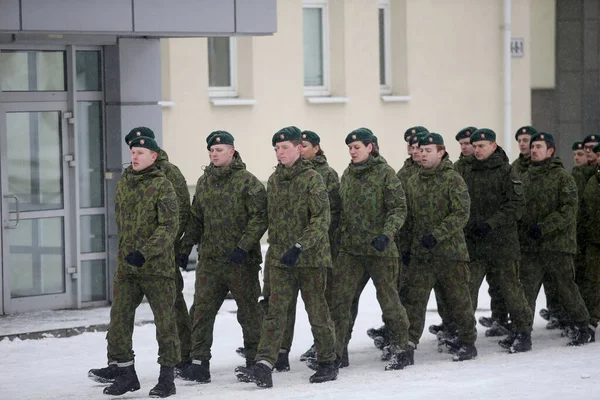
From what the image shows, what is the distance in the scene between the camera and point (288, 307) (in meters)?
10.6

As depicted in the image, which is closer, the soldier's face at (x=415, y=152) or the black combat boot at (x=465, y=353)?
the black combat boot at (x=465, y=353)

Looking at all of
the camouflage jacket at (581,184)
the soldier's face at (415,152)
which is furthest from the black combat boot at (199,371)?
the camouflage jacket at (581,184)

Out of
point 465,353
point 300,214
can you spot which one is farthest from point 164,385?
point 465,353

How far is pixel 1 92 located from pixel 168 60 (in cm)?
399

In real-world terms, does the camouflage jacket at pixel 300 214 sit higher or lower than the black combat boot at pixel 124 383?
higher

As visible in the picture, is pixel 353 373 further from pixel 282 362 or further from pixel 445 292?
pixel 445 292

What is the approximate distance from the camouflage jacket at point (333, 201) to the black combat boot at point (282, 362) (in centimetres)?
92

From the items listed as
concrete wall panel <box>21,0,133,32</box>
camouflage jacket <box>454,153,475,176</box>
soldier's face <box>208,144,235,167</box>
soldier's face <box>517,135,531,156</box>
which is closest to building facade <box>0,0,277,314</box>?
concrete wall panel <box>21,0,133,32</box>

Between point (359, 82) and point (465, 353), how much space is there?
8.30m

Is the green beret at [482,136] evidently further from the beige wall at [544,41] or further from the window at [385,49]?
the beige wall at [544,41]

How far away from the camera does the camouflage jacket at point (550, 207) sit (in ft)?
40.9

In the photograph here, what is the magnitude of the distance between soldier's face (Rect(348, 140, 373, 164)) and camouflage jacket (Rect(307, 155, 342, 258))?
0.35m

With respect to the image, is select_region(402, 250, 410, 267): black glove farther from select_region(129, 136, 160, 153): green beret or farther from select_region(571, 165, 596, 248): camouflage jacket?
select_region(129, 136, 160, 153): green beret

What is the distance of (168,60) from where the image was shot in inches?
681
